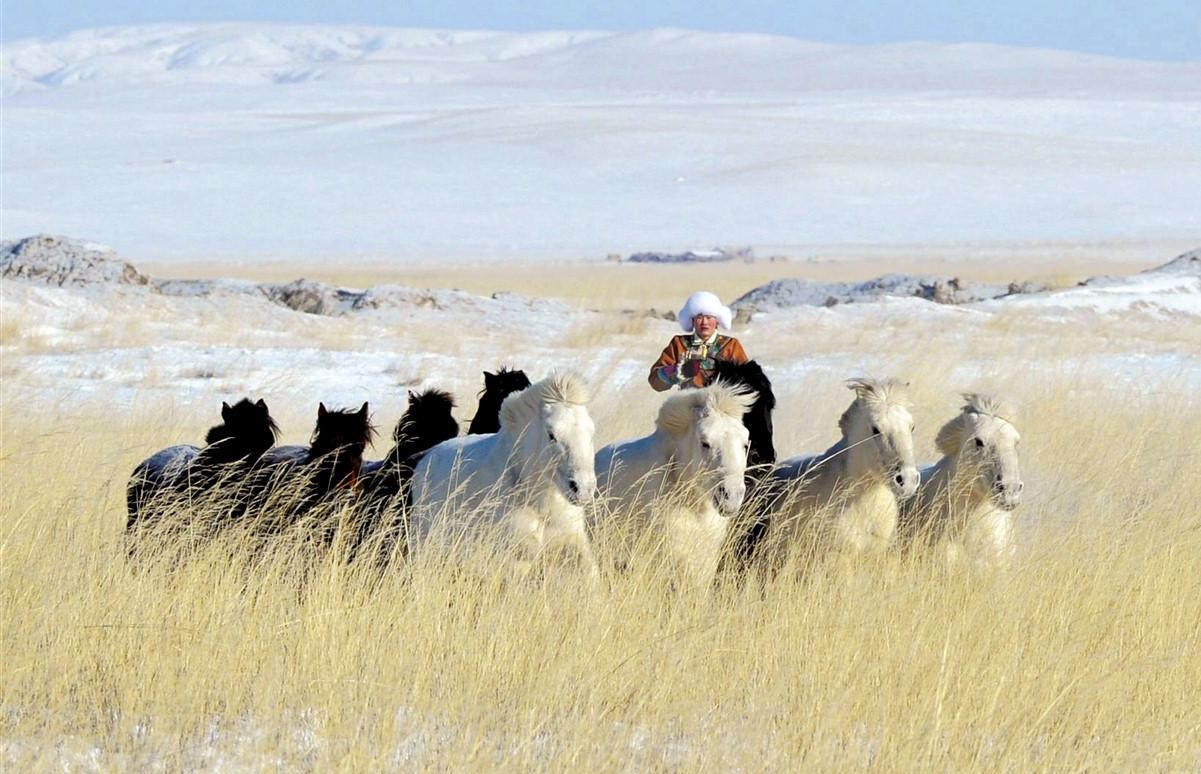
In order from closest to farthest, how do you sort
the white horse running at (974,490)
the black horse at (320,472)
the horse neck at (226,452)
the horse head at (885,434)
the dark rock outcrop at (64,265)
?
the horse head at (885,434) < the white horse running at (974,490) < the black horse at (320,472) < the horse neck at (226,452) < the dark rock outcrop at (64,265)

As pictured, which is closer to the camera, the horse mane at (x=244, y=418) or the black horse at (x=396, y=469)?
the black horse at (x=396, y=469)

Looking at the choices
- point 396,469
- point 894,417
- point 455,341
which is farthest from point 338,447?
point 455,341

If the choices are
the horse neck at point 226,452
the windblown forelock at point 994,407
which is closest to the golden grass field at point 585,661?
the horse neck at point 226,452

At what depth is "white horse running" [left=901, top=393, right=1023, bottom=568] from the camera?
7.23 m

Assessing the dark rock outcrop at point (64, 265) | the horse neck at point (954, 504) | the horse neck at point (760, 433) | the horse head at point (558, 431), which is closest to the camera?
the horse head at point (558, 431)

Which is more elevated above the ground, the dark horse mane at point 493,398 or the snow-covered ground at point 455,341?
the dark horse mane at point 493,398

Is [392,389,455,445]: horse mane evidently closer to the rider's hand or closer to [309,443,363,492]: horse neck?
[309,443,363,492]: horse neck

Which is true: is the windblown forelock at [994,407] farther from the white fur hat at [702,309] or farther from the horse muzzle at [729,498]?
the white fur hat at [702,309]

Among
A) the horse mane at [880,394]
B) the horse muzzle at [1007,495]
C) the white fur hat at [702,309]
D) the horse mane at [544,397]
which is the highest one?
the white fur hat at [702,309]

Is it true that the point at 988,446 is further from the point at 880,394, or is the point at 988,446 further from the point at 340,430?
the point at 340,430

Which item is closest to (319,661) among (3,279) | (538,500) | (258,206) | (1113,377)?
(538,500)

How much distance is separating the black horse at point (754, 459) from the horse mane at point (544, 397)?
3.29ft

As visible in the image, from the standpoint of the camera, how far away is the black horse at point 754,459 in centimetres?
749

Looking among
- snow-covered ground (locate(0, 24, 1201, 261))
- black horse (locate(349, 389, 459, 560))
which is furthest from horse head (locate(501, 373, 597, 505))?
snow-covered ground (locate(0, 24, 1201, 261))
